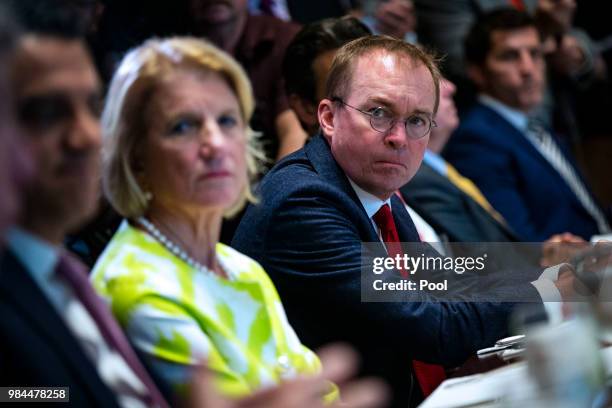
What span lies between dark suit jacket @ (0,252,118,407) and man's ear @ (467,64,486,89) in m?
2.87

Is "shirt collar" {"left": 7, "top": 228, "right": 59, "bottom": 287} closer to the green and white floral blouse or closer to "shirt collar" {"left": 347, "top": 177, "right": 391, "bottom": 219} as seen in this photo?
the green and white floral blouse

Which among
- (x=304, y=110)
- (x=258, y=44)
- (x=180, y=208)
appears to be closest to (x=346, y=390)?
(x=180, y=208)

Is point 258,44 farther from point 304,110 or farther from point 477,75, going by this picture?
point 477,75

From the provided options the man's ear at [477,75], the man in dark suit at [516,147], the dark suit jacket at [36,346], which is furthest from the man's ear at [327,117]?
the man's ear at [477,75]

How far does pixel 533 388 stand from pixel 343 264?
729 millimetres

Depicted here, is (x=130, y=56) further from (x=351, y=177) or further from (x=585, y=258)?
(x=585, y=258)

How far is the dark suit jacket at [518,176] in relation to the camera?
142 inches

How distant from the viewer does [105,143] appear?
1.59 meters

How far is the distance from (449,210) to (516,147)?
83cm

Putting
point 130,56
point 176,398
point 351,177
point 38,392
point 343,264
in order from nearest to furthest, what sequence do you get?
point 38,392
point 176,398
point 130,56
point 343,264
point 351,177

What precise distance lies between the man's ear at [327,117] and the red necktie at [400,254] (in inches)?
7.2

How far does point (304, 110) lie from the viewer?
2475mm

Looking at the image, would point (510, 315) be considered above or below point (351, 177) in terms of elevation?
below

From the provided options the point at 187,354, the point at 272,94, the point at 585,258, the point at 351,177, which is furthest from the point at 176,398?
the point at 272,94
